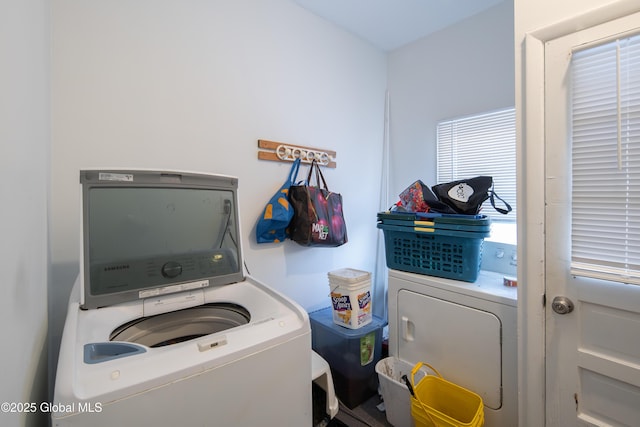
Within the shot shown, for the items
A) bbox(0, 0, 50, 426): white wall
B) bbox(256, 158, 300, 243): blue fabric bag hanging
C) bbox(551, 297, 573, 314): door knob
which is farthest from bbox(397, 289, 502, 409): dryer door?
bbox(0, 0, 50, 426): white wall

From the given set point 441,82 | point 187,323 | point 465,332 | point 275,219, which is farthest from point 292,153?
point 465,332

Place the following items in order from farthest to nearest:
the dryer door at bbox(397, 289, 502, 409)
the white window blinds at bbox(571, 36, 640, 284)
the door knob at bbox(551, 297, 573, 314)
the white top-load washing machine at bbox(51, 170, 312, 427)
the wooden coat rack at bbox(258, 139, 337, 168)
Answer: the wooden coat rack at bbox(258, 139, 337, 168), the dryer door at bbox(397, 289, 502, 409), the door knob at bbox(551, 297, 573, 314), the white window blinds at bbox(571, 36, 640, 284), the white top-load washing machine at bbox(51, 170, 312, 427)

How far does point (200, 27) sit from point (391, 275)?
6.46 ft

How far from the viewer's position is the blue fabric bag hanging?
182 centimetres

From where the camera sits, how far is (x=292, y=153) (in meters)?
2.02

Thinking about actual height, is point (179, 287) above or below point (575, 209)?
below

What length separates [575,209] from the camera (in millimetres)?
1053

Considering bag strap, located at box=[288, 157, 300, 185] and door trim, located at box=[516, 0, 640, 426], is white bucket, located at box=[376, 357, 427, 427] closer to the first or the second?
door trim, located at box=[516, 0, 640, 426]

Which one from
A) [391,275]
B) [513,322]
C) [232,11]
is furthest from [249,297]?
[232,11]

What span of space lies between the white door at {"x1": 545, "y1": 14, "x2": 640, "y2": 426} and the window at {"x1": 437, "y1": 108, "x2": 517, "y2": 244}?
937 millimetres

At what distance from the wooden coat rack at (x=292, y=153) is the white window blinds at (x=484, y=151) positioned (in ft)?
3.20

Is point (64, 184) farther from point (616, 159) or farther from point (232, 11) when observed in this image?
point (616, 159)

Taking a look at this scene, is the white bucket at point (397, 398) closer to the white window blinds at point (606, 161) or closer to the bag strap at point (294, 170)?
the white window blinds at point (606, 161)

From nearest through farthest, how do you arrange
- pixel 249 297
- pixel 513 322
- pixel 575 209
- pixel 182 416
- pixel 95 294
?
1. pixel 182 416
2. pixel 95 294
3. pixel 575 209
4. pixel 249 297
5. pixel 513 322
